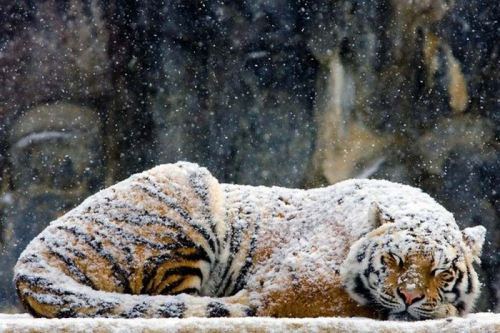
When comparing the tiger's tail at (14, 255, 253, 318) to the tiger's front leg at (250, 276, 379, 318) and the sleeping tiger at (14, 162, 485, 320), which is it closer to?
the sleeping tiger at (14, 162, 485, 320)

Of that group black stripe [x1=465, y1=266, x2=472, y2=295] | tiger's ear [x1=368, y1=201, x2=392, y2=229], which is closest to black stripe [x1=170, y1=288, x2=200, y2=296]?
tiger's ear [x1=368, y1=201, x2=392, y2=229]

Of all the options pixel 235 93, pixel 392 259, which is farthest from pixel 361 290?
pixel 235 93

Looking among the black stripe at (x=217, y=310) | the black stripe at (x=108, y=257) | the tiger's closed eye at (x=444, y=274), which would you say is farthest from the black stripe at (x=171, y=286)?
the tiger's closed eye at (x=444, y=274)

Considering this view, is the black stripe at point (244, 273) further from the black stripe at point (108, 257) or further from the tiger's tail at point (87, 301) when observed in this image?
the black stripe at point (108, 257)

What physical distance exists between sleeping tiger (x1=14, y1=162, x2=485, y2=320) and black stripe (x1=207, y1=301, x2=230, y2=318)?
0.05 feet

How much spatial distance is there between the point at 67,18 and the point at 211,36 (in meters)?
1.13

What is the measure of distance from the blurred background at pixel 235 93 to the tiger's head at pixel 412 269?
3.38m

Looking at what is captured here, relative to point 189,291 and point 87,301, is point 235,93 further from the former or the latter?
point 87,301

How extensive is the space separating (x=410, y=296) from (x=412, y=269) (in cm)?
10

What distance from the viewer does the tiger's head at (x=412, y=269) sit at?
2.97 metres

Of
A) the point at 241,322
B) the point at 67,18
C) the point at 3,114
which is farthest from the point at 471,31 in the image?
the point at 241,322

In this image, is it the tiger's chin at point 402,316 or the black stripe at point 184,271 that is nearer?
the tiger's chin at point 402,316

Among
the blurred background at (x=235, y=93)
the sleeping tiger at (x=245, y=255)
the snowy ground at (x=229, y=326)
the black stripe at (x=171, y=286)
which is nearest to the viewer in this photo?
the snowy ground at (x=229, y=326)

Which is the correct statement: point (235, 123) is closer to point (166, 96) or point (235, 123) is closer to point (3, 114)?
point (166, 96)
